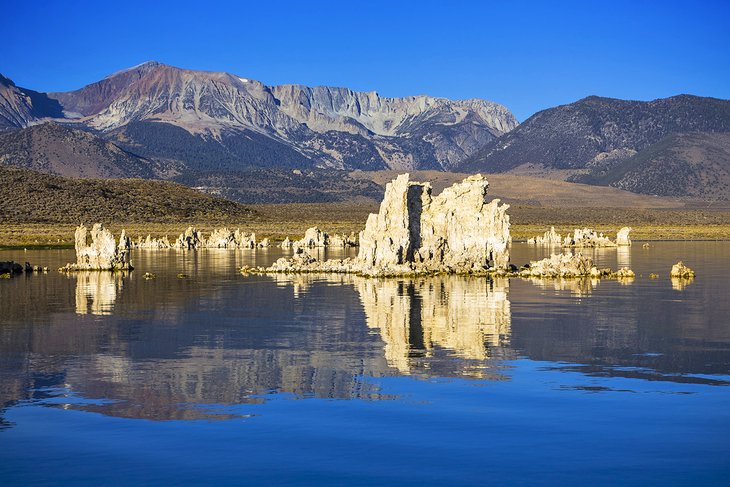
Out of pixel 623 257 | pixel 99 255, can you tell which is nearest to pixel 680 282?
pixel 623 257

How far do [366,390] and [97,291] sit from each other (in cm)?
3661

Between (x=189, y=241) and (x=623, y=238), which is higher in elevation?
(x=189, y=241)

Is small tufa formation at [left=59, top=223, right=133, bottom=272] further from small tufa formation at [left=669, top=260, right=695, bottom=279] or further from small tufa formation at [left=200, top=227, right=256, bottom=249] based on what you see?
small tufa formation at [left=200, top=227, right=256, bottom=249]

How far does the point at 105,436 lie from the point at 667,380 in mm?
17231

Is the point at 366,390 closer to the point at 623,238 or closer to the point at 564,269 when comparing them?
the point at 564,269

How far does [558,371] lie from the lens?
33.4 metres

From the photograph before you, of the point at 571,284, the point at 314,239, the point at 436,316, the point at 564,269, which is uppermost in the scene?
the point at 314,239

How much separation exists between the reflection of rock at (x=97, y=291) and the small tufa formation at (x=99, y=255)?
6.22ft

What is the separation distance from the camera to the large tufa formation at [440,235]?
243ft

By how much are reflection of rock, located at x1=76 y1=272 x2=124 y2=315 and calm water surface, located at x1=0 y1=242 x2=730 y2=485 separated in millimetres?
447

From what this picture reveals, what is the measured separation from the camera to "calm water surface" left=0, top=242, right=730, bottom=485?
22.4 metres

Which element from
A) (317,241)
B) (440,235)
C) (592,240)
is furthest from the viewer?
(592,240)

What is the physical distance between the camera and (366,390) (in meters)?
30.2

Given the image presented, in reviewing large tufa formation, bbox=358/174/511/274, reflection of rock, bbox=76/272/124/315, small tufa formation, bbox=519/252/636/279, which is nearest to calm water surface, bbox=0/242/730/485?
reflection of rock, bbox=76/272/124/315
